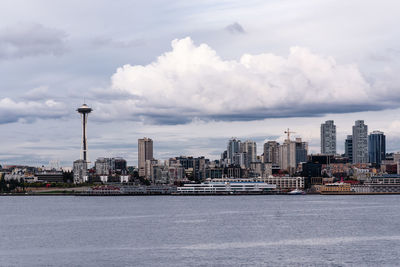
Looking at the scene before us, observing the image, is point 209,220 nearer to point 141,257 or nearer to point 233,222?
point 233,222

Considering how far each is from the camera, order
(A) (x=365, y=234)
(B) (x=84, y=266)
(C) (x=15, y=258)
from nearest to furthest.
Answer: (B) (x=84, y=266), (C) (x=15, y=258), (A) (x=365, y=234)

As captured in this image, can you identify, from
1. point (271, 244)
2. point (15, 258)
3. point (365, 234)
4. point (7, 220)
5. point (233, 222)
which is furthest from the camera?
point (7, 220)

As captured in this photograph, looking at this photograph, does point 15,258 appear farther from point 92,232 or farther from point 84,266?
→ point 92,232

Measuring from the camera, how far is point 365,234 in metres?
73.1

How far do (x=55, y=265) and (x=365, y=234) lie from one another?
34827 mm

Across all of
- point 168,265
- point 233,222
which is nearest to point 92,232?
point 233,222

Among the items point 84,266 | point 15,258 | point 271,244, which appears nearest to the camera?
point 84,266

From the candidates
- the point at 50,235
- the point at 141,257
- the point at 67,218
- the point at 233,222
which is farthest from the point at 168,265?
the point at 67,218

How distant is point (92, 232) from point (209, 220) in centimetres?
2146

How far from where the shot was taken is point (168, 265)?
52.2 m

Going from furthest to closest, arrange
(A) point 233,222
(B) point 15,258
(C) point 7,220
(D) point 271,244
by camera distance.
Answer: (C) point 7,220
(A) point 233,222
(D) point 271,244
(B) point 15,258

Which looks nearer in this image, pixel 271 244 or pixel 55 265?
pixel 55 265

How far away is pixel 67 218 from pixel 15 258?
150ft

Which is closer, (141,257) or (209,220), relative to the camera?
(141,257)
